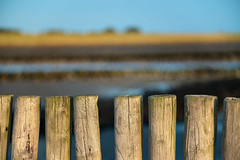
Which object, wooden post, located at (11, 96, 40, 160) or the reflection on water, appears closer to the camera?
wooden post, located at (11, 96, 40, 160)

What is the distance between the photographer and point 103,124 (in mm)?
6148

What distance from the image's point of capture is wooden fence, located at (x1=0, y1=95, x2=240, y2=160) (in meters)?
2.79

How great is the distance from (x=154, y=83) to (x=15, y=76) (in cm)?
558

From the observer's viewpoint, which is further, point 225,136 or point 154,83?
point 154,83

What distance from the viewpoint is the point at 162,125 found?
2.83 metres

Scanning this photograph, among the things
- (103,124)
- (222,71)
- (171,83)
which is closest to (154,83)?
(171,83)

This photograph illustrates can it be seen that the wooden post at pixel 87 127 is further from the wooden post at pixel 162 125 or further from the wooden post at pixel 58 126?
the wooden post at pixel 162 125

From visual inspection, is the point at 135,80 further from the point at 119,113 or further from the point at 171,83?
the point at 119,113

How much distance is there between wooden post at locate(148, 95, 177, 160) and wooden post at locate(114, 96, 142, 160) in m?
0.11

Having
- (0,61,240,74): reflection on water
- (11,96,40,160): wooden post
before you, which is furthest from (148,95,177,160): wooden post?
(0,61,240,74): reflection on water

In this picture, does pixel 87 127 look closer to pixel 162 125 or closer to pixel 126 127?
pixel 126 127

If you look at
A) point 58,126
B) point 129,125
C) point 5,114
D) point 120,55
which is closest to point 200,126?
point 129,125

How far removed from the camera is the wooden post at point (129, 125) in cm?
285

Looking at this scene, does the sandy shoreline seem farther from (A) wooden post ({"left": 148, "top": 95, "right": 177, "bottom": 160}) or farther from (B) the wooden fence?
(A) wooden post ({"left": 148, "top": 95, "right": 177, "bottom": 160})
